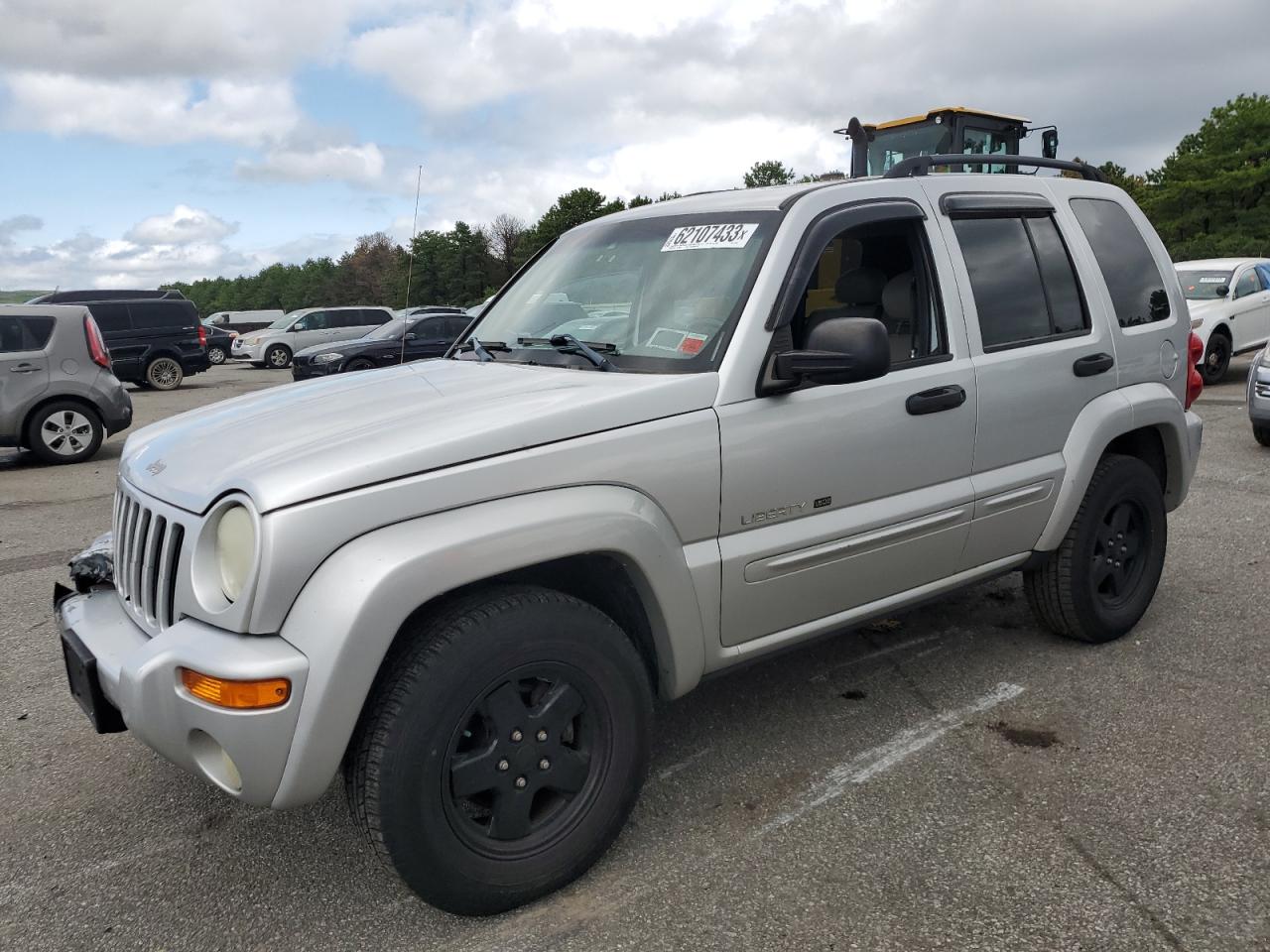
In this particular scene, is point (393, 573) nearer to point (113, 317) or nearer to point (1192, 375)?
point (1192, 375)

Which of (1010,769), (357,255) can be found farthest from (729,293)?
(357,255)

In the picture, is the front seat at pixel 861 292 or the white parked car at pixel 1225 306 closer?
the front seat at pixel 861 292

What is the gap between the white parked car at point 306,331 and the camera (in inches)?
1083

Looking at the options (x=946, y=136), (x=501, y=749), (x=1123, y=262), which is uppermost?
(x=946, y=136)

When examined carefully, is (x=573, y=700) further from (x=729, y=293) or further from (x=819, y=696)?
(x=819, y=696)

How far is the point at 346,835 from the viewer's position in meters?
2.95

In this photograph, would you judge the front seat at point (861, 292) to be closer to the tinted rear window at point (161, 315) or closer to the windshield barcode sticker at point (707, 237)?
the windshield barcode sticker at point (707, 237)

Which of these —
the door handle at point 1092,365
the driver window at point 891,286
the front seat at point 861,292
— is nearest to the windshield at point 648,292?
the driver window at point 891,286

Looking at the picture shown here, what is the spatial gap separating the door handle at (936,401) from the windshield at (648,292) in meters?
0.70

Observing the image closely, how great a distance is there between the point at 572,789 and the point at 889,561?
1.32m

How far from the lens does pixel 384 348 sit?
18.9 meters

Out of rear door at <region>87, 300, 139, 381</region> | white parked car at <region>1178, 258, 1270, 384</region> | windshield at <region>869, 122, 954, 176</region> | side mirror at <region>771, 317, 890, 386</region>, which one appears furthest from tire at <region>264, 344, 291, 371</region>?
side mirror at <region>771, 317, 890, 386</region>

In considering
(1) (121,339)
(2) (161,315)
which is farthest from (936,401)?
(2) (161,315)

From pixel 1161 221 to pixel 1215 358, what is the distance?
4516cm
